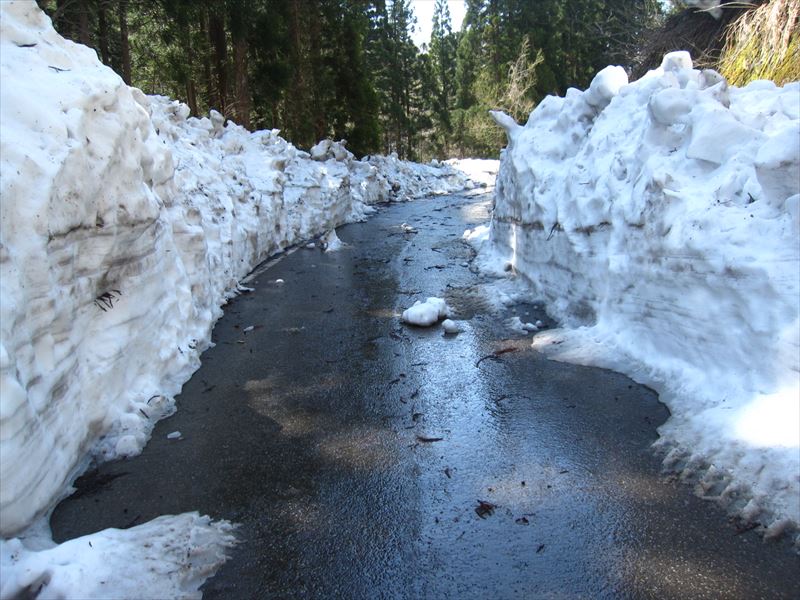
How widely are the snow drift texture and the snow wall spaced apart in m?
3.71

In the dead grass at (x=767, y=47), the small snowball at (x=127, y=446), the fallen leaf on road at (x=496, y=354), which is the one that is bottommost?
the fallen leaf on road at (x=496, y=354)

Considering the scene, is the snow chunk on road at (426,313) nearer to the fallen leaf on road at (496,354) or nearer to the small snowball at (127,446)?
the fallen leaf on road at (496,354)

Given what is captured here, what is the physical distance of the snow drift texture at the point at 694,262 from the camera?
3.62 metres

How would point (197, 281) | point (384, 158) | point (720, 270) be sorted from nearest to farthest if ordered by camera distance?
point (720, 270) < point (197, 281) < point (384, 158)

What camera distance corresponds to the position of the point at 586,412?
183 inches

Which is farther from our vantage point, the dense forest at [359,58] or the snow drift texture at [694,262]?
the dense forest at [359,58]

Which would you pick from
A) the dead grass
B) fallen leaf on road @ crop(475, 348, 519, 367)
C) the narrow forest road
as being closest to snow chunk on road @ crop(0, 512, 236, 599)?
the narrow forest road

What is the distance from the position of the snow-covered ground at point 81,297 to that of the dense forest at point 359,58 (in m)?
6.84

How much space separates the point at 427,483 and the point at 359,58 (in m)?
25.8

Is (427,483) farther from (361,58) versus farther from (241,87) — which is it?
(361,58)

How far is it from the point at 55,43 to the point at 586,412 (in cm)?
502

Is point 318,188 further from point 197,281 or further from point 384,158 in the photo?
point 384,158

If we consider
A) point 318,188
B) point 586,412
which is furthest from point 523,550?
point 318,188

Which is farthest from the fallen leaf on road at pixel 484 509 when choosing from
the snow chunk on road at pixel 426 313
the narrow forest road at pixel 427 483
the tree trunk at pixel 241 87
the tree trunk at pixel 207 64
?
the tree trunk at pixel 207 64
